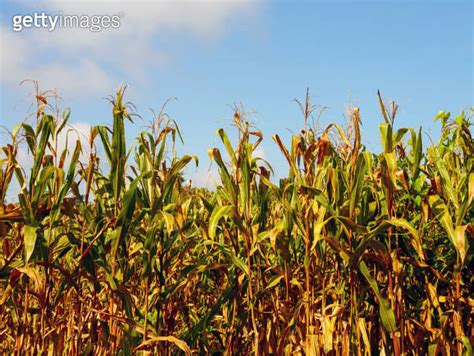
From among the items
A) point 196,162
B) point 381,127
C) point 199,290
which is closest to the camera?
point 381,127

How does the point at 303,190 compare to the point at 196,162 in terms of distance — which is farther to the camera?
the point at 196,162

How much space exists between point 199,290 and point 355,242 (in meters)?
2.47

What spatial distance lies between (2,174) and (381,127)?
2.74m

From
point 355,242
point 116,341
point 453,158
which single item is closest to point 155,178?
point 116,341

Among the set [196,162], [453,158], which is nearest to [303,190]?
[196,162]

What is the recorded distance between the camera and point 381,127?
3676 mm

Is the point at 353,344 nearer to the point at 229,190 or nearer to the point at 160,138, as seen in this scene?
the point at 229,190

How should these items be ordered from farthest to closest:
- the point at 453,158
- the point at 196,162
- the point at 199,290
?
the point at 199,290, the point at 453,158, the point at 196,162

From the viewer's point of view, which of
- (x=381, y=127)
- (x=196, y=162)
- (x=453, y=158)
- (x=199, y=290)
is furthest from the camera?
(x=199, y=290)

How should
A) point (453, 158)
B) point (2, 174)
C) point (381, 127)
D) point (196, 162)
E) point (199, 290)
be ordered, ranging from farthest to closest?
1. point (199, 290)
2. point (453, 158)
3. point (196, 162)
4. point (381, 127)
5. point (2, 174)

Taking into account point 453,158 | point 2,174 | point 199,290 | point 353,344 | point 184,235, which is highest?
point 453,158

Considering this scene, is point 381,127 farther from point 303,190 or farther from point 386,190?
point 303,190

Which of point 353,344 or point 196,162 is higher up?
point 196,162

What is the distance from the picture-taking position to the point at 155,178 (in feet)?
12.3
